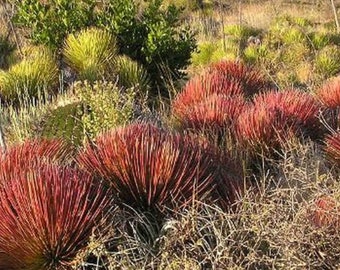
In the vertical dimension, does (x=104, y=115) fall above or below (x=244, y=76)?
above

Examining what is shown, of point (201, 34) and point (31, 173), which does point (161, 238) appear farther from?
point (201, 34)

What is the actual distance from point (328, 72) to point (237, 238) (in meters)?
8.73

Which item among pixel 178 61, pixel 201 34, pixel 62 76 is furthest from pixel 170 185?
pixel 201 34

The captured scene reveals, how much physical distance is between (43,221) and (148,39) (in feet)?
17.8

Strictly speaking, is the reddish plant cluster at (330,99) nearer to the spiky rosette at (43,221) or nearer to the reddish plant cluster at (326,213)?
the reddish plant cluster at (326,213)

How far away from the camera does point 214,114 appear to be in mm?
5027

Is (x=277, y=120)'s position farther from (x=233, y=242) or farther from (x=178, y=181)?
(x=233, y=242)

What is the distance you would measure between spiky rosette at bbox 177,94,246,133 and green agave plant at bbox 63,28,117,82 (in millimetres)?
2420

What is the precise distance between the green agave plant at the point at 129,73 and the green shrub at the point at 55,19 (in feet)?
3.39

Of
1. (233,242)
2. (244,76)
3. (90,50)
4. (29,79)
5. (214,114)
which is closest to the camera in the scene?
(233,242)

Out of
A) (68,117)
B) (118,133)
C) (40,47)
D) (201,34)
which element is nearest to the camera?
(118,133)

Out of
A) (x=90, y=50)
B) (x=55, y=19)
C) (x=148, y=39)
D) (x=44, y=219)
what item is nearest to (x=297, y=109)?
(x=44, y=219)

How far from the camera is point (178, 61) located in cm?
833

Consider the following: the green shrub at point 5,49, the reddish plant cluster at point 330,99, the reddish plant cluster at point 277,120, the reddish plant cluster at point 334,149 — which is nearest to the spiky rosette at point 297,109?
the reddish plant cluster at point 277,120
